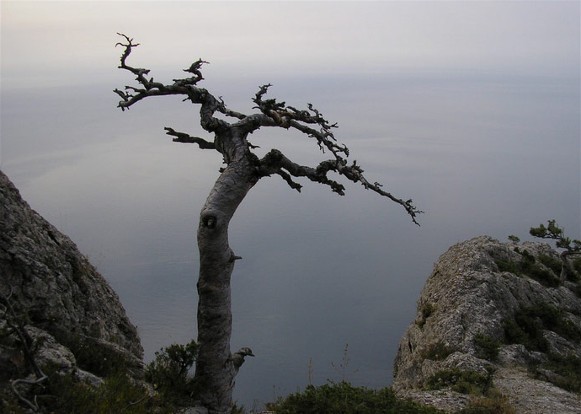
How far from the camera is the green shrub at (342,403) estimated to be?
10.7 m

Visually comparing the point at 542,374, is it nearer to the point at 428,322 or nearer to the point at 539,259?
A: the point at 428,322

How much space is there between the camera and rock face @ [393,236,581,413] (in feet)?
51.3

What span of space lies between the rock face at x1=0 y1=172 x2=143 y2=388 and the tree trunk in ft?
4.67

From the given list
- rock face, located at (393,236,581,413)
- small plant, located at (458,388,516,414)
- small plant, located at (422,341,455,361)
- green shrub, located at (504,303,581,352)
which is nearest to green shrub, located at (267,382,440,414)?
small plant, located at (458,388,516,414)

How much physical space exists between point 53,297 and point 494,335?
16734 millimetres

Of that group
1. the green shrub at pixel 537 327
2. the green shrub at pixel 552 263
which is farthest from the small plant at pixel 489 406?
the green shrub at pixel 552 263

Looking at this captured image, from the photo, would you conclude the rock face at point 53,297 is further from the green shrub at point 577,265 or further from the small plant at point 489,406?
the green shrub at point 577,265

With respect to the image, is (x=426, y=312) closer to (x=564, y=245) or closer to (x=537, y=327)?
(x=537, y=327)

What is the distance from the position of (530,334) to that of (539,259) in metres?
8.83

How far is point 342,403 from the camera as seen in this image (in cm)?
1084

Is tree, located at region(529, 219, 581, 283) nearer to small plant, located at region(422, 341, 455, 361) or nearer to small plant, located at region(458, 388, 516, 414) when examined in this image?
small plant, located at region(422, 341, 455, 361)

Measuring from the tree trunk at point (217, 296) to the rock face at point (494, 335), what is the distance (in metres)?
6.86

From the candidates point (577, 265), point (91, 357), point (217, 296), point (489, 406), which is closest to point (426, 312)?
point (489, 406)

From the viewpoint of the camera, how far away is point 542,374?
17312 millimetres
